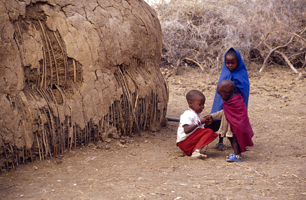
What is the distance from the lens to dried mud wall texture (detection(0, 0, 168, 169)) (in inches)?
117

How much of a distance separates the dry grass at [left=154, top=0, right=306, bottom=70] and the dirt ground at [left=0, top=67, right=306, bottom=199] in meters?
4.73

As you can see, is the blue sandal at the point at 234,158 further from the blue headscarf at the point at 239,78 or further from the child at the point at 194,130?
the blue headscarf at the point at 239,78

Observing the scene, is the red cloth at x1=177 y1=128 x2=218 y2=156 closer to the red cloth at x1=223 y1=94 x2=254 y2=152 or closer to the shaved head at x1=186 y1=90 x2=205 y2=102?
the red cloth at x1=223 y1=94 x2=254 y2=152

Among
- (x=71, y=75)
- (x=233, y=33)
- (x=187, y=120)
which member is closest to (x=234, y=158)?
(x=187, y=120)

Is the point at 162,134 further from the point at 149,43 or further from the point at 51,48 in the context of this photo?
the point at 51,48

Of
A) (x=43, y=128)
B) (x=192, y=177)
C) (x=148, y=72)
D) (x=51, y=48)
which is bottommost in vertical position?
(x=192, y=177)

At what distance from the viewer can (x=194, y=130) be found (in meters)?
3.60

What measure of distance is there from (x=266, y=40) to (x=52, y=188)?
837 centimetres

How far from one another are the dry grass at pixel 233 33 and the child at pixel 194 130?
571 cm

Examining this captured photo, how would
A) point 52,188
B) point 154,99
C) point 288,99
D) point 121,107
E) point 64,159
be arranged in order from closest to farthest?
point 52,188 → point 64,159 → point 121,107 → point 154,99 → point 288,99

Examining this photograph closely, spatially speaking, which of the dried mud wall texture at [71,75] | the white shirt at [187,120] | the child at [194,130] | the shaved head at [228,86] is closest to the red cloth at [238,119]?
the shaved head at [228,86]

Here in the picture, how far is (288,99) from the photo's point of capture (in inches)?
270

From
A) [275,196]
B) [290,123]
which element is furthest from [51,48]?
[290,123]

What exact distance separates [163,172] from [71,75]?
4.96 feet
